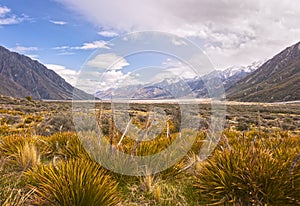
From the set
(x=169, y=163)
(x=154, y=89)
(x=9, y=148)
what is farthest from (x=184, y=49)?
(x=9, y=148)

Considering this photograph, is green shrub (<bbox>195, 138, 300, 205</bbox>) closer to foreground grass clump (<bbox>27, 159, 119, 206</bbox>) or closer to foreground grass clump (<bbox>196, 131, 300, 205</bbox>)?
foreground grass clump (<bbox>196, 131, 300, 205</bbox>)

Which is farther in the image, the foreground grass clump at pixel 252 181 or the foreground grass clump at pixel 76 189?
the foreground grass clump at pixel 252 181

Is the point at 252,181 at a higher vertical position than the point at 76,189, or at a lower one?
higher

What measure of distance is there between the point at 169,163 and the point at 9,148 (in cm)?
379

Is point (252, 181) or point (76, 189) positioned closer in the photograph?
point (76, 189)

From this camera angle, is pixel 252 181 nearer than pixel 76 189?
No

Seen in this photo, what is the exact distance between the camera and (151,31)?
5.85 m

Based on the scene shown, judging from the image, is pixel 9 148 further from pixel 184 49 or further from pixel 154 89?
pixel 184 49

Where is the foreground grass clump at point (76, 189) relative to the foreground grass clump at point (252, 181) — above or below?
below

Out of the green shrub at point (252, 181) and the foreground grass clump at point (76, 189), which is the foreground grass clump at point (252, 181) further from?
the foreground grass clump at point (76, 189)

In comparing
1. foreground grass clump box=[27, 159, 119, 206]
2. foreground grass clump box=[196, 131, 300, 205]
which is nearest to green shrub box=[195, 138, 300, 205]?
foreground grass clump box=[196, 131, 300, 205]

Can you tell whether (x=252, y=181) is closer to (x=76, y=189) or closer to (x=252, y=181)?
(x=252, y=181)

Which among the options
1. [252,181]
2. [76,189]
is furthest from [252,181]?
[76,189]

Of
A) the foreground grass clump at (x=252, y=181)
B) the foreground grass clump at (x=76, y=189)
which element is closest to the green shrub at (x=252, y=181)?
the foreground grass clump at (x=252, y=181)
